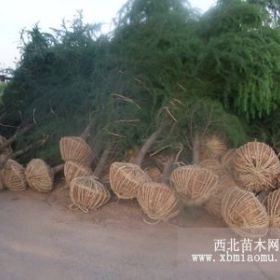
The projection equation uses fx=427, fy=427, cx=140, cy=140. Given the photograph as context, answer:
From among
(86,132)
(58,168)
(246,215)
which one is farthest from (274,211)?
(58,168)

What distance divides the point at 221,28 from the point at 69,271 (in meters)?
3.24

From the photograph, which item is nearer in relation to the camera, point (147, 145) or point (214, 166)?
point (214, 166)

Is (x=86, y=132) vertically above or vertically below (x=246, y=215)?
above

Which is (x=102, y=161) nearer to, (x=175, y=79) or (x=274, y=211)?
(x=175, y=79)

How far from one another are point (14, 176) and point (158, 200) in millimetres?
2100

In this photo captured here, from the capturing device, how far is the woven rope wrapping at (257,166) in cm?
419

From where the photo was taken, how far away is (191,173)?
409cm

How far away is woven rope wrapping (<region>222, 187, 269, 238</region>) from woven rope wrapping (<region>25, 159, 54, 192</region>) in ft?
7.50

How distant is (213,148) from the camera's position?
4.75 metres

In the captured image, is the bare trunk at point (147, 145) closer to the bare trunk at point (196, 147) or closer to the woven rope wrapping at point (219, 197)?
the bare trunk at point (196, 147)

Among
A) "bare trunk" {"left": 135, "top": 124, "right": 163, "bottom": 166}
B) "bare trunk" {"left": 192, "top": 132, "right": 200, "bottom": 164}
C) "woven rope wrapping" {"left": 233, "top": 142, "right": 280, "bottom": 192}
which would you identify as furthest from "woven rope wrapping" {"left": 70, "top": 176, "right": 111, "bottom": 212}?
"woven rope wrapping" {"left": 233, "top": 142, "right": 280, "bottom": 192}

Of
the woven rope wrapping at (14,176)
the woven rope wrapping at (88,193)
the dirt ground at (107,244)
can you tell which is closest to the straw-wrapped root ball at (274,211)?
the dirt ground at (107,244)

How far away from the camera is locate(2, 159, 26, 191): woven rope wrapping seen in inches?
207

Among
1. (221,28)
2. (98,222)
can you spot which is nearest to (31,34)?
(221,28)
